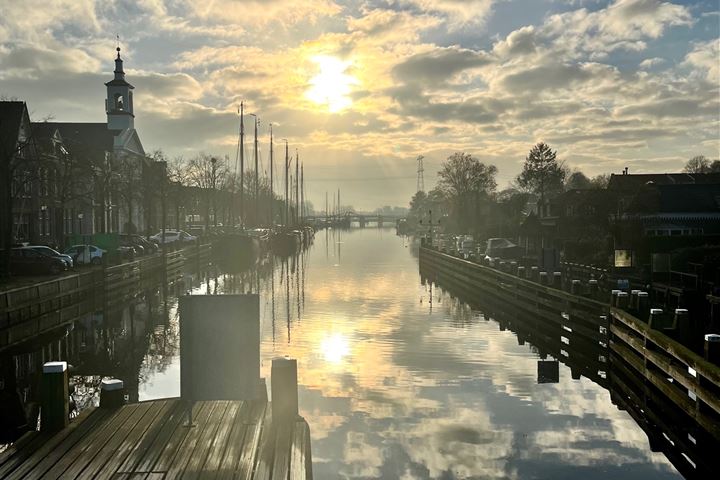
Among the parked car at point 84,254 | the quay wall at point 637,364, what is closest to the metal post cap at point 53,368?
the quay wall at point 637,364

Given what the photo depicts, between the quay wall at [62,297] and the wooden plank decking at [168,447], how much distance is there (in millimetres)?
16595

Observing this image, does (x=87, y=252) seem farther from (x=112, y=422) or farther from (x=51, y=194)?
(x=112, y=422)

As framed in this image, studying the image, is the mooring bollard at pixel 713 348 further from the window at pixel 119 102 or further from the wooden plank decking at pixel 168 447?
the window at pixel 119 102

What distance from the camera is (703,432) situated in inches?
558

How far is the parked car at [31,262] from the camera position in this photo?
39719mm

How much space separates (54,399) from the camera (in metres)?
10.7

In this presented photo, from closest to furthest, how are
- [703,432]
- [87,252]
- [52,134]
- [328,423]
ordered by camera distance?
[703,432] < [328,423] < [87,252] < [52,134]

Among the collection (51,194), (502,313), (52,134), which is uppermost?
(52,134)

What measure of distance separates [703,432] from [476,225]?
94187 mm

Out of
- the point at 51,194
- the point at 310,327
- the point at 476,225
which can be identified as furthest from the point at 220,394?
the point at 476,225

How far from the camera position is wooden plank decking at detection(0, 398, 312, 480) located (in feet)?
28.8

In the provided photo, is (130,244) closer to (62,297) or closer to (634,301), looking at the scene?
(62,297)

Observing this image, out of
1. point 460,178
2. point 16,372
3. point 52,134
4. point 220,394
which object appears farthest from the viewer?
point 460,178

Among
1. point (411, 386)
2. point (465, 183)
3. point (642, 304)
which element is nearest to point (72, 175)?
point (411, 386)
